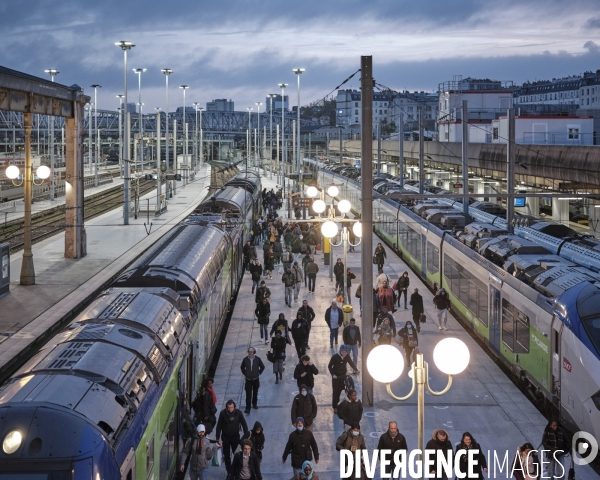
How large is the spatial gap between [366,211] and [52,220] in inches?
1453

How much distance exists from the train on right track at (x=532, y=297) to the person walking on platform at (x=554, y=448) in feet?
2.73

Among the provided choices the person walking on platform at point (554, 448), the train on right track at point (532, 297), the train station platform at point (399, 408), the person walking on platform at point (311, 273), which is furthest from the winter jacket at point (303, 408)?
the person walking on platform at point (311, 273)

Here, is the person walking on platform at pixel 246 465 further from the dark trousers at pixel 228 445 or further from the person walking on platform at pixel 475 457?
the person walking on platform at pixel 475 457

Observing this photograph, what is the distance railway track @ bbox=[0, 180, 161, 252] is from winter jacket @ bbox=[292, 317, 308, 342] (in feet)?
32.5

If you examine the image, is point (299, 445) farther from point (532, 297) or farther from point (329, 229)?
point (329, 229)

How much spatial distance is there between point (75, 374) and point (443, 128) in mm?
64328

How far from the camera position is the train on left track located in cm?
751

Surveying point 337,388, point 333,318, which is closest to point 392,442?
point 337,388

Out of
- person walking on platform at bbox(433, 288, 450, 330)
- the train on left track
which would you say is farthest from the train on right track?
the train on left track

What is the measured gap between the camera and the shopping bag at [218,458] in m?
12.6

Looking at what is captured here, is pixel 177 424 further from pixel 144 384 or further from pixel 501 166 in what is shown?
pixel 501 166

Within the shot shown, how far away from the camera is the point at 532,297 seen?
1638 cm

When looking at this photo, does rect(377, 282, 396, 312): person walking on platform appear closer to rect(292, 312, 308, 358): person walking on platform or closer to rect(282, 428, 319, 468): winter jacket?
rect(292, 312, 308, 358): person walking on platform

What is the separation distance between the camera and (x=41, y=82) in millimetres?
29094
